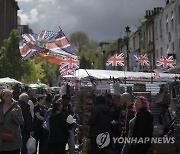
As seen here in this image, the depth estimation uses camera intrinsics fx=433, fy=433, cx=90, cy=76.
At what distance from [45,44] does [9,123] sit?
7041 millimetres

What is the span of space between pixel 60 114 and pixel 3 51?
145 ft

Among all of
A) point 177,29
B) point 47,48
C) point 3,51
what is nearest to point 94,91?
point 47,48

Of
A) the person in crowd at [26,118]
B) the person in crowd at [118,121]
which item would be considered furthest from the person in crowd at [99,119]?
the person in crowd at [26,118]

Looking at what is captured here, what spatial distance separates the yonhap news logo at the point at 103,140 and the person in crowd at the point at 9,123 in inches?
109

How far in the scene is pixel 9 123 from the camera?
27.4ft

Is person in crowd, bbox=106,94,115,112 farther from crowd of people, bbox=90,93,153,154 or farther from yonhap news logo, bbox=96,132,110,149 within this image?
yonhap news logo, bbox=96,132,110,149

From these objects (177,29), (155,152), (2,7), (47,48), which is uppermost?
(2,7)

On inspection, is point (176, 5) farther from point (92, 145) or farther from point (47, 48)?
point (92, 145)

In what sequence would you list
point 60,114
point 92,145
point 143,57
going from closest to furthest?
point 60,114 < point 92,145 < point 143,57

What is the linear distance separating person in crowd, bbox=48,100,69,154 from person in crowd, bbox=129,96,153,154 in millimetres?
2252

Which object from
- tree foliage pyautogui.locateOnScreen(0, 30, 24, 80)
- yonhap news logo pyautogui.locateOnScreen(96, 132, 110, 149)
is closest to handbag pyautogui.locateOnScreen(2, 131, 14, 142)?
yonhap news logo pyautogui.locateOnScreen(96, 132, 110, 149)

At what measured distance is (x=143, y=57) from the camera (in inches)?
977

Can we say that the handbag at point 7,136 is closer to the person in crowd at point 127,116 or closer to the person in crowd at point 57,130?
the person in crowd at point 57,130

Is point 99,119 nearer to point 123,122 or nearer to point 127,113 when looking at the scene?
point 123,122
